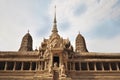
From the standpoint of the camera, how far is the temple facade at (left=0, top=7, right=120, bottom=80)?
44.2 m

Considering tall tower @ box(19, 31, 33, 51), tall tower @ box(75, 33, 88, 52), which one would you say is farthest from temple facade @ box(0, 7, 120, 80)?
tall tower @ box(19, 31, 33, 51)

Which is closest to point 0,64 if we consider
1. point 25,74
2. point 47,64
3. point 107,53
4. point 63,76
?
point 25,74

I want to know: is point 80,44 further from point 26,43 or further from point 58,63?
point 58,63

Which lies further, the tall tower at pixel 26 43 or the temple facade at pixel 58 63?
the tall tower at pixel 26 43

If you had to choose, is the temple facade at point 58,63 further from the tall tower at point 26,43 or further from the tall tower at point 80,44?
the tall tower at point 26,43

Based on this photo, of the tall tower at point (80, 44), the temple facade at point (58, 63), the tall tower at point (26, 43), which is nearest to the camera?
the temple facade at point (58, 63)

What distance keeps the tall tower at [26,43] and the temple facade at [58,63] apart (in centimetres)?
2075

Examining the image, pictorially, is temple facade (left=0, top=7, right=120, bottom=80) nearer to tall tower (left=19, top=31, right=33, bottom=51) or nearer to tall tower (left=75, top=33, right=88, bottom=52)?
tall tower (left=75, top=33, right=88, bottom=52)

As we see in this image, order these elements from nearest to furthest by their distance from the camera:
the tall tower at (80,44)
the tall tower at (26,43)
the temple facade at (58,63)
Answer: the temple facade at (58,63)
the tall tower at (80,44)
the tall tower at (26,43)

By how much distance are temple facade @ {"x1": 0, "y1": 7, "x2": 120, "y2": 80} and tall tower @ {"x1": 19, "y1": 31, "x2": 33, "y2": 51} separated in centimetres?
2075

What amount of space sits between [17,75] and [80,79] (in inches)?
485

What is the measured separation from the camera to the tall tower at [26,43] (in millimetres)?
69250

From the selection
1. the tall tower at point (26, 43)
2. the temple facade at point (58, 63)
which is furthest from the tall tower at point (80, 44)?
the temple facade at point (58, 63)

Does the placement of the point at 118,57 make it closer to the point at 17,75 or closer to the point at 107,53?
the point at 107,53
